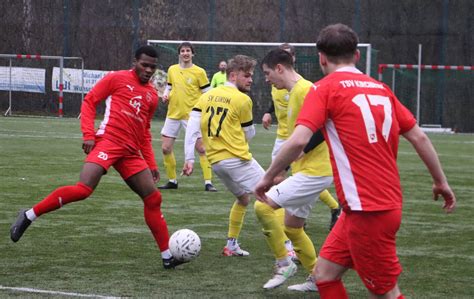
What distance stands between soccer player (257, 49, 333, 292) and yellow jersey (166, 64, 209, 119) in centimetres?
790

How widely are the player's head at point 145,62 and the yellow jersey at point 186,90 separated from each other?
6.76 metres

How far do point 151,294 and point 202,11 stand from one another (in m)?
31.0

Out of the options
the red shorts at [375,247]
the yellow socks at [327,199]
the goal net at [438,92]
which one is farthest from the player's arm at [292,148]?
the goal net at [438,92]

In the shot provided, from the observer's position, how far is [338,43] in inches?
222

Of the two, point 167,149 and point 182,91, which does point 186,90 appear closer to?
point 182,91

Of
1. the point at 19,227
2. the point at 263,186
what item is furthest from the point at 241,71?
the point at 263,186

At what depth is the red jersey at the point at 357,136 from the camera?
216 inches

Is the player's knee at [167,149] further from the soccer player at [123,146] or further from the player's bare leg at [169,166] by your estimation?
the soccer player at [123,146]

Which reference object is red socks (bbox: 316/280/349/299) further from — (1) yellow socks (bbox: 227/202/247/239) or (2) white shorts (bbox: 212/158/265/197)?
(1) yellow socks (bbox: 227/202/247/239)

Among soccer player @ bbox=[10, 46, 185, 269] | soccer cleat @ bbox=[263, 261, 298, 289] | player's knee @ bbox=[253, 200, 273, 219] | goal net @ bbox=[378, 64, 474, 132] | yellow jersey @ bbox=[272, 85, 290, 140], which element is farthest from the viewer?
goal net @ bbox=[378, 64, 474, 132]

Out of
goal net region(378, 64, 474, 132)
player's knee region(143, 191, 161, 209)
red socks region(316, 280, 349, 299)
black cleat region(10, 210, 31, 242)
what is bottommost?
goal net region(378, 64, 474, 132)

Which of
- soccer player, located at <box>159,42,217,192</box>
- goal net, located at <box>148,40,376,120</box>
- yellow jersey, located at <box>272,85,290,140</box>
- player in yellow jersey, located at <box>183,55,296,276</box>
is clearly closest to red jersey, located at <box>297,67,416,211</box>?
player in yellow jersey, located at <box>183,55,296,276</box>

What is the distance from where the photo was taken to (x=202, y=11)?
38.2 m

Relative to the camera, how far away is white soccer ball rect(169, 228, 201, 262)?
882cm
